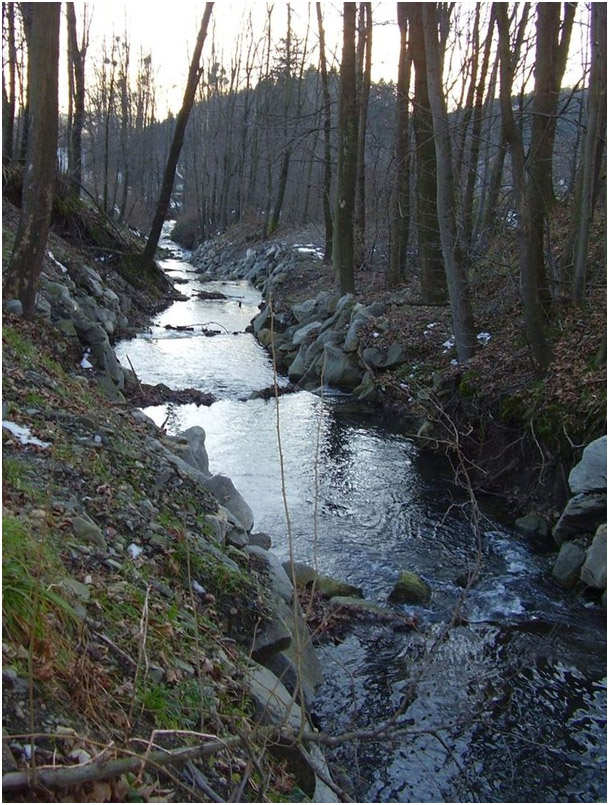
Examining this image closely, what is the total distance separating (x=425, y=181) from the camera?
1262 centimetres

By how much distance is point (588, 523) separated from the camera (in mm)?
6613

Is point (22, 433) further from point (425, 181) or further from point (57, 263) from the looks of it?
point (425, 181)

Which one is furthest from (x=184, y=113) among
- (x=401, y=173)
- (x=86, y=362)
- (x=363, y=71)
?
(x=86, y=362)

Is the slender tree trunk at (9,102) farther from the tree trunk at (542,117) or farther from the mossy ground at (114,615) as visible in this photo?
the mossy ground at (114,615)

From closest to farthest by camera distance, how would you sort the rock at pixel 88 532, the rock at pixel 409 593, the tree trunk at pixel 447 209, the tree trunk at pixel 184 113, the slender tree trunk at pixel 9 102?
the rock at pixel 88 532 → the rock at pixel 409 593 → the tree trunk at pixel 447 209 → the tree trunk at pixel 184 113 → the slender tree trunk at pixel 9 102

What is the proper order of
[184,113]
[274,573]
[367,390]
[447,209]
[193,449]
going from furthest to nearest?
[184,113], [367,390], [447,209], [193,449], [274,573]

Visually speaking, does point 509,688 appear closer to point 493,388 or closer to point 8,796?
point 8,796

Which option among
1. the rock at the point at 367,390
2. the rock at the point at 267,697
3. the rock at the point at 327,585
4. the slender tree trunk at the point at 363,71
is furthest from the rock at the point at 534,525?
the slender tree trunk at the point at 363,71

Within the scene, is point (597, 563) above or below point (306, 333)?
below

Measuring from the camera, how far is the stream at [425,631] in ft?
13.5

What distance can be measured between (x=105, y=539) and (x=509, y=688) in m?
3.07

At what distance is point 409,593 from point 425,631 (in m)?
0.47

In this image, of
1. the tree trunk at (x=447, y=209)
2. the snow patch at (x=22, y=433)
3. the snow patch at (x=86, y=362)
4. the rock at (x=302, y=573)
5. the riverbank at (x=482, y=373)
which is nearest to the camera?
the snow patch at (x=22, y=433)

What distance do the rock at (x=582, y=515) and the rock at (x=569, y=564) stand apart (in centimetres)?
20
